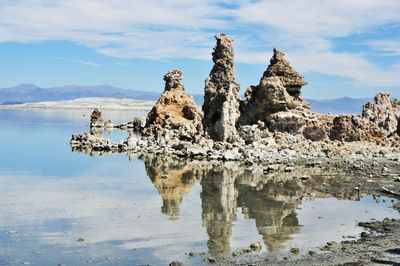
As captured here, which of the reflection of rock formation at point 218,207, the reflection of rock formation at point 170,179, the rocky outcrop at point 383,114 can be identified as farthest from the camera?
the rocky outcrop at point 383,114

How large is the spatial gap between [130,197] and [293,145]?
18.9 m

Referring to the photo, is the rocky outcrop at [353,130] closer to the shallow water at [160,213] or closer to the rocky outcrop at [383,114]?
the rocky outcrop at [383,114]

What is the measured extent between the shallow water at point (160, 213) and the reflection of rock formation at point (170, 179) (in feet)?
0.14

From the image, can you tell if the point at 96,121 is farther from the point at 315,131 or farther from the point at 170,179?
the point at 170,179

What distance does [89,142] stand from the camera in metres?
42.4

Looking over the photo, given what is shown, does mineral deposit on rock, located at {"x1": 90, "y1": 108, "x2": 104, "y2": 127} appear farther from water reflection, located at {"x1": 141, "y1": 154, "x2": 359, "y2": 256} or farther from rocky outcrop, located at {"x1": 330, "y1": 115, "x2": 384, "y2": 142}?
water reflection, located at {"x1": 141, "y1": 154, "x2": 359, "y2": 256}

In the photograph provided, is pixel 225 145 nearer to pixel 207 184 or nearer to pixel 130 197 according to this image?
pixel 207 184

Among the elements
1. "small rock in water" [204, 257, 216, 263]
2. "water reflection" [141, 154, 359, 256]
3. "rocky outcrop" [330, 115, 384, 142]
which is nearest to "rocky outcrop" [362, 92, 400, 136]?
"rocky outcrop" [330, 115, 384, 142]

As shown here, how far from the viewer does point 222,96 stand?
43.6 metres

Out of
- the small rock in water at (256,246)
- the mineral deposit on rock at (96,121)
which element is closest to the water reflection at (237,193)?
the small rock in water at (256,246)

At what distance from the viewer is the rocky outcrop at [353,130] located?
4059 centimetres

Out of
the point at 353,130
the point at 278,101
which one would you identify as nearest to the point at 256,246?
the point at 278,101

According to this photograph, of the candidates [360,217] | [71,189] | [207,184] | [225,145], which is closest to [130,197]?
[71,189]

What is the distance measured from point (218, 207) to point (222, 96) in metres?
25.6
